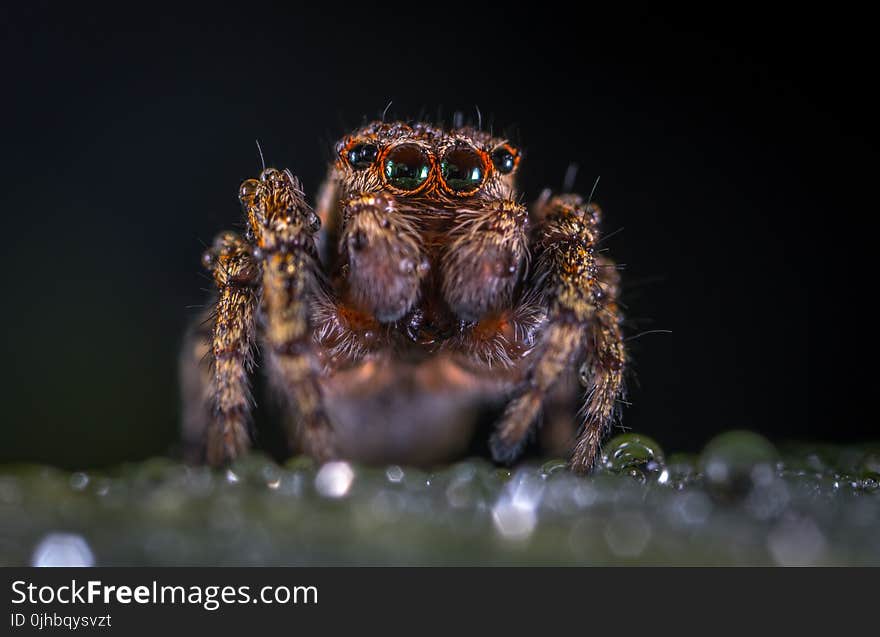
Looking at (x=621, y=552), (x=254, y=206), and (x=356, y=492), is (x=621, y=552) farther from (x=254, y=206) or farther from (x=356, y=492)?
(x=254, y=206)

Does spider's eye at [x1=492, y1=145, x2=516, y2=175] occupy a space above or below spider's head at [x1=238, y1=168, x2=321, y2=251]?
above

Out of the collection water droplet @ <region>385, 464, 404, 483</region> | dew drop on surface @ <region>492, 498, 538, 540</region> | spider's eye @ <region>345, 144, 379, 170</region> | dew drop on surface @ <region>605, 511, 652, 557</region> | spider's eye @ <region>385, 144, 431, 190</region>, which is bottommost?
dew drop on surface @ <region>605, 511, 652, 557</region>

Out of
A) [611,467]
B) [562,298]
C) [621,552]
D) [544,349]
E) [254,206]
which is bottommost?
[621,552]

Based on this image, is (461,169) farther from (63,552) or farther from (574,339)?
(63,552)

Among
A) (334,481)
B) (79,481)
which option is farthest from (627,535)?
(79,481)

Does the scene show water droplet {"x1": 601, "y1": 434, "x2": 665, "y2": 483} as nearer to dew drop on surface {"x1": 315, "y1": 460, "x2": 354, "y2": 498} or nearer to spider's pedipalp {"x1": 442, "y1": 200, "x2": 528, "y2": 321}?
spider's pedipalp {"x1": 442, "y1": 200, "x2": 528, "y2": 321}

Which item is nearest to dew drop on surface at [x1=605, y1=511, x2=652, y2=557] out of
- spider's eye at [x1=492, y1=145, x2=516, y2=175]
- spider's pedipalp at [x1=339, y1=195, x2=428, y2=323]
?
spider's pedipalp at [x1=339, y1=195, x2=428, y2=323]

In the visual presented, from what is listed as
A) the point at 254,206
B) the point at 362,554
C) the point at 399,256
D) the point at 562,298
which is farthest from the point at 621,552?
the point at 254,206

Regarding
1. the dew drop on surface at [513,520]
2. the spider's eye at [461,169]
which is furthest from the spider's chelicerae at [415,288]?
the dew drop on surface at [513,520]
